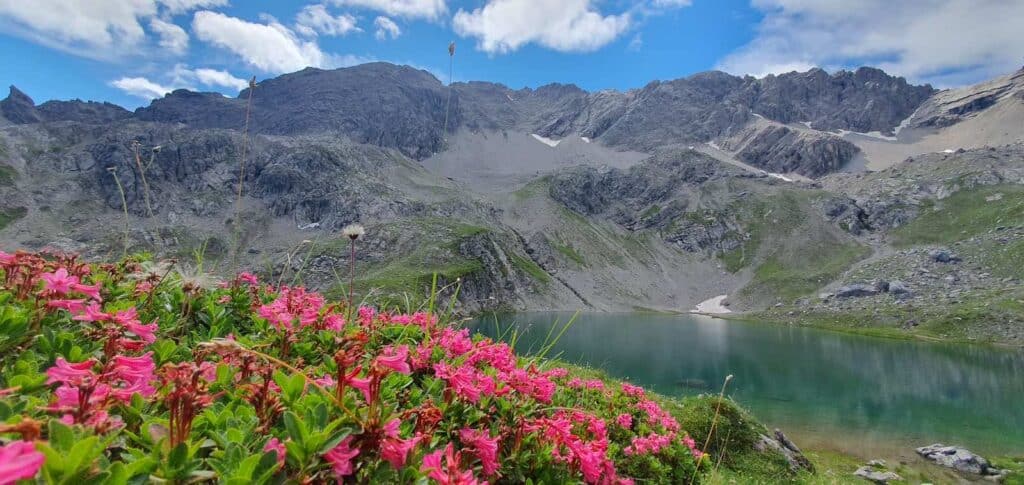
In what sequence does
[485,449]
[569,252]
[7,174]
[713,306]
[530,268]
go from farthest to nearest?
[569,252]
[713,306]
[7,174]
[530,268]
[485,449]

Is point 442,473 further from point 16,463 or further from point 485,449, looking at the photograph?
point 16,463

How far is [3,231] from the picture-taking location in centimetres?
12412

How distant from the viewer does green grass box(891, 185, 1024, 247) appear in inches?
5108

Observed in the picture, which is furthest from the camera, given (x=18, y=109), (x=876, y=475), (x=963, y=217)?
(x=18, y=109)

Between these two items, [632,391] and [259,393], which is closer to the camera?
[259,393]

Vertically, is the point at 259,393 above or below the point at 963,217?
below

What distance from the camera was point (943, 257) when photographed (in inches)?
4850

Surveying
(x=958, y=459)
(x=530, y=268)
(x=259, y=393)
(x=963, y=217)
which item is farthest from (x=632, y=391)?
(x=963, y=217)

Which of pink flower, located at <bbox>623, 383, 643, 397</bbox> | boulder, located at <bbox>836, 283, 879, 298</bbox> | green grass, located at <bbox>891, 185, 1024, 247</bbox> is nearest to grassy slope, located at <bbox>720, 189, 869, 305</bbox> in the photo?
boulder, located at <bbox>836, 283, 879, 298</bbox>

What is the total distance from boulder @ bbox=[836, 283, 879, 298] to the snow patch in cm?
2786

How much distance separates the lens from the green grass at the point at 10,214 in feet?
416

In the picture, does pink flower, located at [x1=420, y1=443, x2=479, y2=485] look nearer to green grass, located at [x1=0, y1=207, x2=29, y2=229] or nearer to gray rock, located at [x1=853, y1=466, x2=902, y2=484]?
gray rock, located at [x1=853, y1=466, x2=902, y2=484]

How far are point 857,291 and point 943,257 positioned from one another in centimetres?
2509

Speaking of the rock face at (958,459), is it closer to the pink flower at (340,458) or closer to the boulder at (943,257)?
the pink flower at (340,458)
